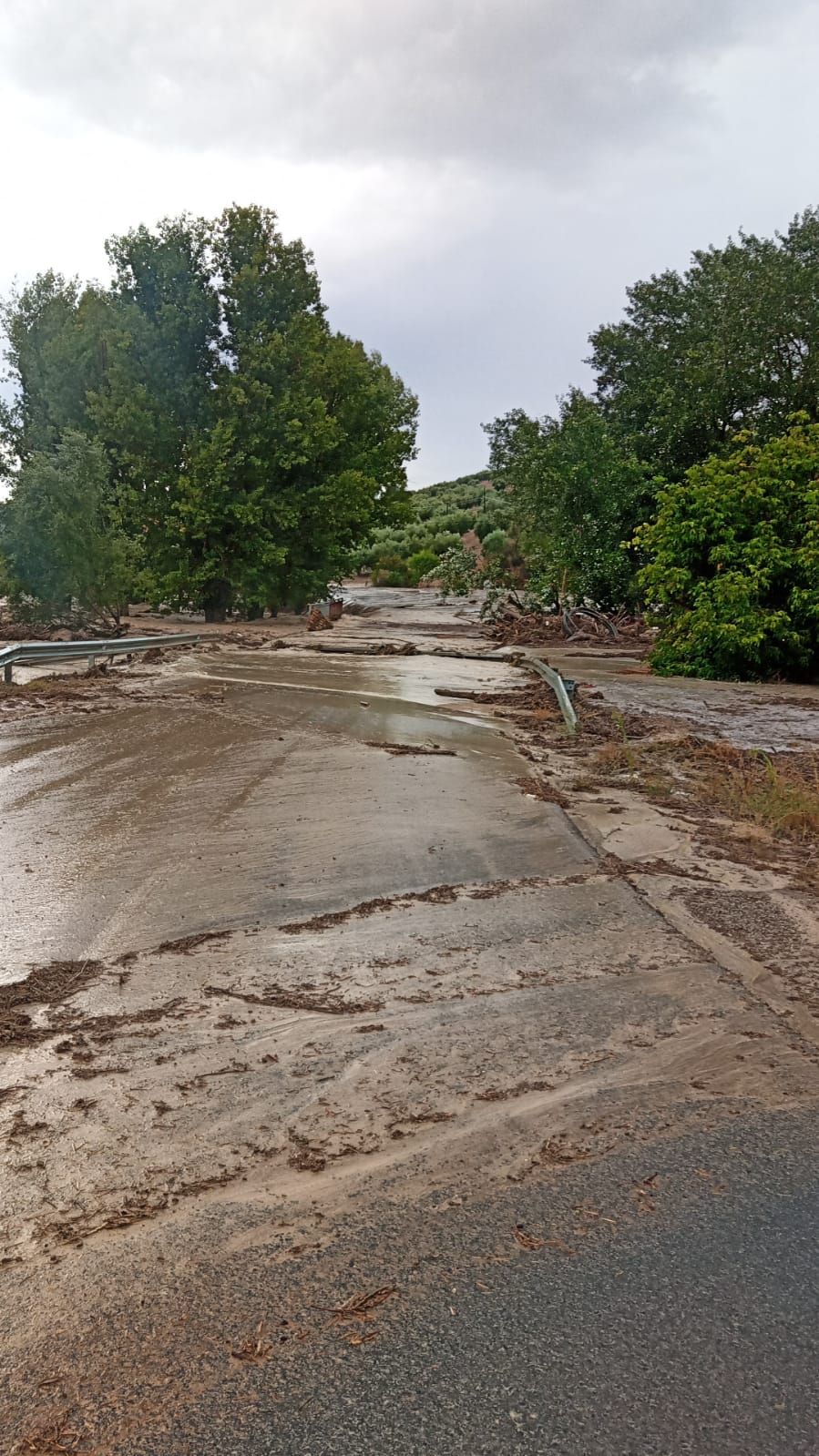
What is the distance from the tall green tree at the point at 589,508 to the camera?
28484 millimetres

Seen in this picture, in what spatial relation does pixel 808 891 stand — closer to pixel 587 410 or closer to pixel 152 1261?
pixel 152 1261

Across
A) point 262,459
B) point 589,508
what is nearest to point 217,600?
point 262,459

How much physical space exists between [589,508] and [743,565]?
468 inches

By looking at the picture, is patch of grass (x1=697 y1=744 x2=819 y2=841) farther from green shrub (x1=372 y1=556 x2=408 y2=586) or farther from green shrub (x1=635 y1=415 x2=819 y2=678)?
green shrub (x1=372 y1=556 x2=408 y2=586)

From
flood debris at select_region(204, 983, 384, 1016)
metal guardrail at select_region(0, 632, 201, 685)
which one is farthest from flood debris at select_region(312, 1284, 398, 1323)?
metal guardrail at select_region(0, 632, 201, 685)

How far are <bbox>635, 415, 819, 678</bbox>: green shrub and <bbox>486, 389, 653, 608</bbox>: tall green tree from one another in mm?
9201

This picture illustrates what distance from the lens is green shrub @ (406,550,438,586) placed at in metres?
49.8

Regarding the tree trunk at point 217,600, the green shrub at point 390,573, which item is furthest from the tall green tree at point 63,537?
the green shrub at point 390,573

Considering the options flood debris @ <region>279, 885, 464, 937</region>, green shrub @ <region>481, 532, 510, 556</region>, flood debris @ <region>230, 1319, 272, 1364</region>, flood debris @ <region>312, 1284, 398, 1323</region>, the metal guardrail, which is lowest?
flood debris @ <region>279, 885, 464, 937</region>

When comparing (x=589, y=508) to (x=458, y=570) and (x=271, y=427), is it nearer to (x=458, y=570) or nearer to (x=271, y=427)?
(x=458, y=570)

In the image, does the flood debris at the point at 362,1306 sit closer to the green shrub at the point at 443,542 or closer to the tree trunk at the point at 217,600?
the tree trunk at the point at 217,600

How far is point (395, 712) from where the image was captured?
13109 mm

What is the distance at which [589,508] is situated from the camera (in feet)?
95.0

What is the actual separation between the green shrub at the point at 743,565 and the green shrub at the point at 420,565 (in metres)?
31.1
